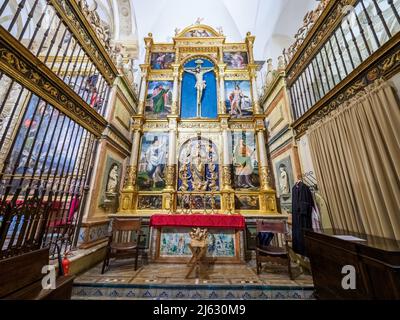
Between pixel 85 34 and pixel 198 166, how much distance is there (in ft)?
15.1

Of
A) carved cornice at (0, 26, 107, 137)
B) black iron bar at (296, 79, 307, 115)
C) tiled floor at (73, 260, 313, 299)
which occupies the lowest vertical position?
tiled floor at (73, 260, 313, 299)

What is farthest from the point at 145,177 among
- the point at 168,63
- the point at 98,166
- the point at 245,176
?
the point at 168,63

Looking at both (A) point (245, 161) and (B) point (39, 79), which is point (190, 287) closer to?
(A) point (245, 161)

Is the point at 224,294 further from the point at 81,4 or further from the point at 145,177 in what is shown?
the point at 81,4

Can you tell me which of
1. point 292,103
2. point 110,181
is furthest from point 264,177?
point 110,181

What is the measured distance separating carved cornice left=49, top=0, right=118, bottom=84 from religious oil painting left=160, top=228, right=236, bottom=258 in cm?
478

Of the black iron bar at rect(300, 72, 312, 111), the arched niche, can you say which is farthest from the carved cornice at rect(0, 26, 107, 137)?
the black iron bar at rect(300, 72, 312, 111)

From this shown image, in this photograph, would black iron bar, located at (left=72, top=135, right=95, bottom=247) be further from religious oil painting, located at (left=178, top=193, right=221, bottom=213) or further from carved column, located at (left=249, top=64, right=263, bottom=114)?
carved column, located at (left=249, top=64, right=263, bottom=114)

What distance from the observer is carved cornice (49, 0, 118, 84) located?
349 centimetres

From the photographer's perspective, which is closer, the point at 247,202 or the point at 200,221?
the point at 200,221

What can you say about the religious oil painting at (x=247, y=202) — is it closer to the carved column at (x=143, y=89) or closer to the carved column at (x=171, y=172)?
the carved column at (x=171, y=172)

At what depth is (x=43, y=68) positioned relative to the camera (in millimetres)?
2873

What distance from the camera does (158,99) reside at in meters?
6.84

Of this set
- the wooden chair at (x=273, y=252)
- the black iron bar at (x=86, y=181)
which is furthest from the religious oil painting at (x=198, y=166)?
the black iron bar at (x=86, y=181)
